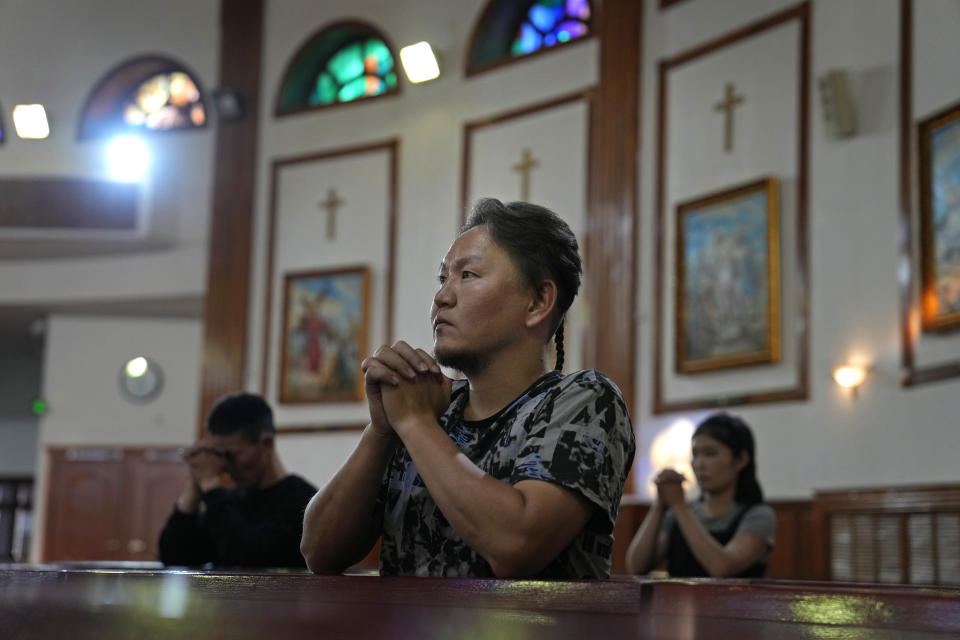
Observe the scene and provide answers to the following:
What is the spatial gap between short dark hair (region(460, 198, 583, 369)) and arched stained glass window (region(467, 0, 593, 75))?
10.0 meters

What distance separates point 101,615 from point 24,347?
671 inches

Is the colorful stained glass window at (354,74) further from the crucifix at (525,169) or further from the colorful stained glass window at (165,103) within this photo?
the crucifix at (525,169)

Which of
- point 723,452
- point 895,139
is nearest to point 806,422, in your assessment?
point 895,139

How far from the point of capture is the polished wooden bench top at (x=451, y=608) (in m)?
1.25

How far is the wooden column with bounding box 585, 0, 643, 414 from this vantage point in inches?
416

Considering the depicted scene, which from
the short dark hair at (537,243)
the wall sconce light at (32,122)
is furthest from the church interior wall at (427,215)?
the short dark hair at (537,243)

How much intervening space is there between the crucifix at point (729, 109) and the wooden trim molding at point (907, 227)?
1.70 meters

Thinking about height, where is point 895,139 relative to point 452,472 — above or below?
above

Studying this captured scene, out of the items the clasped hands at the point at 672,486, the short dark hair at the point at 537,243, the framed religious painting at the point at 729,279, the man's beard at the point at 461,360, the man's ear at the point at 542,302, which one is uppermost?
the framed religious painting at the point at 729,279

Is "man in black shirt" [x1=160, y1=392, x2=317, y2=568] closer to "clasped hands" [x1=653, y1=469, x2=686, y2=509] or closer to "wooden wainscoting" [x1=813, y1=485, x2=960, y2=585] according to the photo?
"clasped hands" [x1=653, y1=469, x2=686, y2=509]

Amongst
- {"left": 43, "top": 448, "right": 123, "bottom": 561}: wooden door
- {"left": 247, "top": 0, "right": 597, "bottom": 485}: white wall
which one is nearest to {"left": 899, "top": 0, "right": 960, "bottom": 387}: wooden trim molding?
{"left": 247, "top": 0, "right": 597, "bottom": 485}: white wall

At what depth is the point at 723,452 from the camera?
4.43 metres

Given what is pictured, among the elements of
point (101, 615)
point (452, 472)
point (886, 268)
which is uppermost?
point (886, 268)

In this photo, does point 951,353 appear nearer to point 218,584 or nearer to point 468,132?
point 468,132
